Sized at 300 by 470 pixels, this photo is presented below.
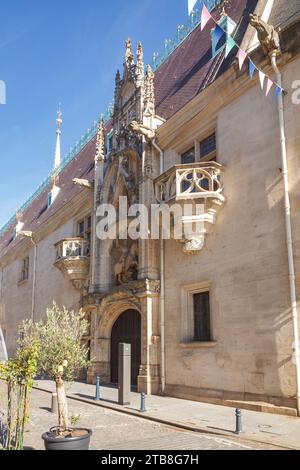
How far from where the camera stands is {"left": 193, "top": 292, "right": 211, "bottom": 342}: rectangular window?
13.3m

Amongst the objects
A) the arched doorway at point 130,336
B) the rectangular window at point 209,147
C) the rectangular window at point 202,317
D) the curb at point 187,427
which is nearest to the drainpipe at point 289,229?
the curb at point 187,427

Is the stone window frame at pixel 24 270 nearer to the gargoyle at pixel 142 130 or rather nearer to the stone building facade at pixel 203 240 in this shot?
the stone building facade at pixel 203 240

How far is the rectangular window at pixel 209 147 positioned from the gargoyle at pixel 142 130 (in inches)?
92.0

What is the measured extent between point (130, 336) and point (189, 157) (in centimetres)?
719

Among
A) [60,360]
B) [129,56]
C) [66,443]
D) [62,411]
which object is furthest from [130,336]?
[129,56]

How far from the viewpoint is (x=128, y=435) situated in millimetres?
8430

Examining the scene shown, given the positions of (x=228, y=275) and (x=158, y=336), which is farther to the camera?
(x=158, y=336)

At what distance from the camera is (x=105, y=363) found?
1777 cm

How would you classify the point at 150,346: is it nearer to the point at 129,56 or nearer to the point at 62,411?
the point at 62,411

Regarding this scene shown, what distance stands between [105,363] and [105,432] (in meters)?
9.15

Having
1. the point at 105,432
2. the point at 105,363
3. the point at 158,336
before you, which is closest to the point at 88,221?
the point at 105,363

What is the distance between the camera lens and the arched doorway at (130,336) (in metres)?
16.1

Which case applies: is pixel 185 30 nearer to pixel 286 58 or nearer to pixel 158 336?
pixel 286 58

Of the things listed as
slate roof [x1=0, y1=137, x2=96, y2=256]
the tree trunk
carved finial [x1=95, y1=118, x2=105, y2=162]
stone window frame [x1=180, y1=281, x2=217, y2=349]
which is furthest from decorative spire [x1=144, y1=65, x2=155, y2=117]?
the tree trunk
